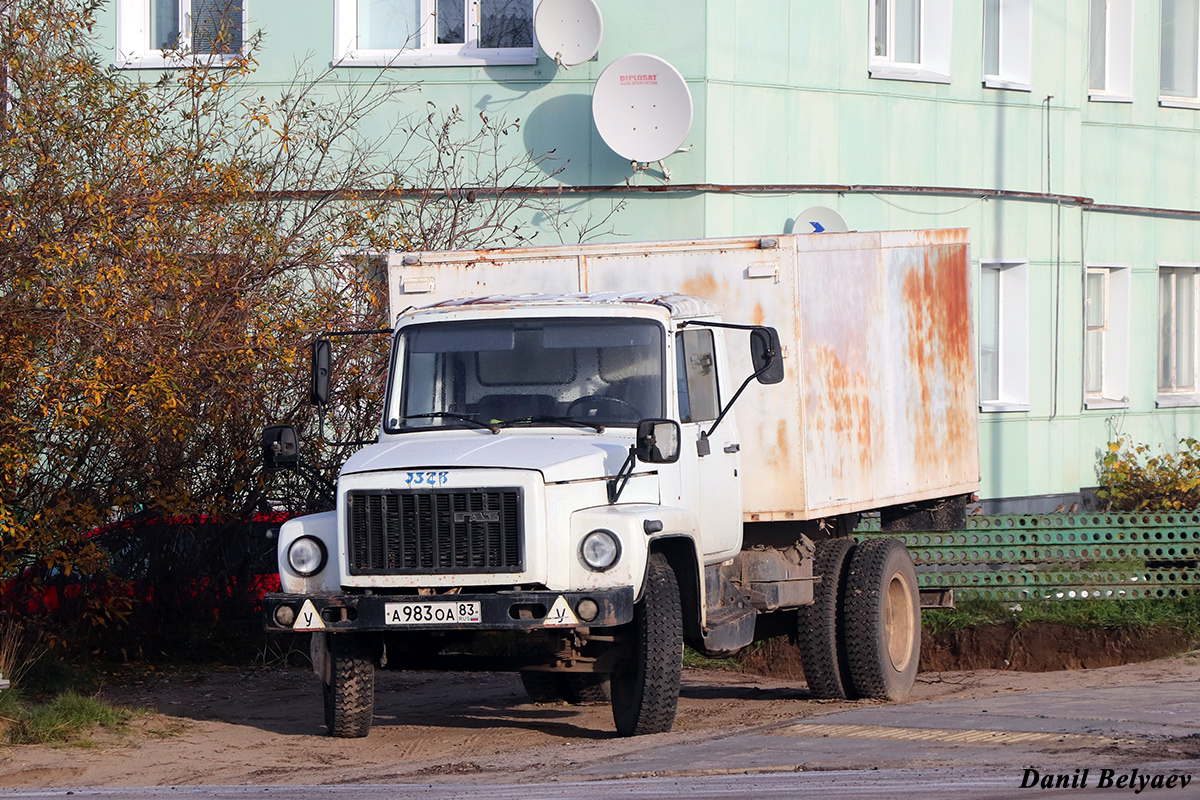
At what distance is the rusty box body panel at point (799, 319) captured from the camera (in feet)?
32.6

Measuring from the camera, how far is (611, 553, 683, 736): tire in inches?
332

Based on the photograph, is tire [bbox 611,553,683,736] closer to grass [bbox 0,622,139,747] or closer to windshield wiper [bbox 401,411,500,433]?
windshield wiper [bbox 401,411,500,433]

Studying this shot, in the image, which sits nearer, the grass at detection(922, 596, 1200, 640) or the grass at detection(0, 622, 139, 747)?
the grass at detection(0, 622, 139, 747)

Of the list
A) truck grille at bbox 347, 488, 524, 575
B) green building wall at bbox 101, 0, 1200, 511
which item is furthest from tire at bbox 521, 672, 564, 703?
green building wall at bbox 101, 0, 1200, 511

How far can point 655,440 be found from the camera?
8516 millimetres

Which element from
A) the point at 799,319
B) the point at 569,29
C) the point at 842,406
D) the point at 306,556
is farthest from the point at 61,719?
the point at 569,29

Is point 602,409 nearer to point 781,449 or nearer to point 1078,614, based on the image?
point 781,449

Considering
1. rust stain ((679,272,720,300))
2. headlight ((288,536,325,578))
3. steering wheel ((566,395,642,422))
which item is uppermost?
rust stain ((679,272,720,300))

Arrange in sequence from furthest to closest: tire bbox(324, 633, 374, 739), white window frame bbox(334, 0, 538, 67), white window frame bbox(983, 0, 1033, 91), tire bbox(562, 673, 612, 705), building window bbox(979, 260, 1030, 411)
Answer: building window bbox(979, 260, 1030, 411), white window frame bbox(983, 0, 1033, 91), white window frame bbox(334, 0, 538, 67), tire bbox(562, 673, 612, 705), tire bbox(324, 633, 374, 739)

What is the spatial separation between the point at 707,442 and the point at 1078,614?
541 centimetres

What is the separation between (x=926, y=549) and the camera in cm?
1410

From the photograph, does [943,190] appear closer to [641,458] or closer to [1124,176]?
[1124,176]

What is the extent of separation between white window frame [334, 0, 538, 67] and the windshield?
25.0 ft

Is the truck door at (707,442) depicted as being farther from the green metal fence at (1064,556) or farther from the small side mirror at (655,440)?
the green metal fence at (1064,556)
